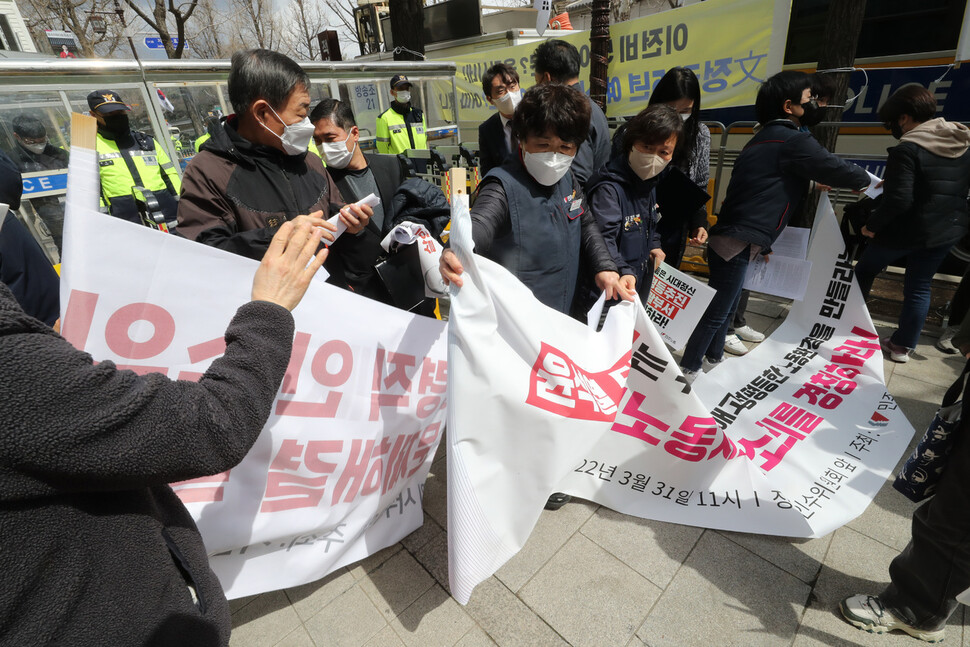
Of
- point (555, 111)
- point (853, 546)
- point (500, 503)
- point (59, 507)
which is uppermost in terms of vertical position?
point (555, 111)

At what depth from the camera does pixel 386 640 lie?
1.91m

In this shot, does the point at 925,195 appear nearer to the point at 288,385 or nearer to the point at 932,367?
the point at 932,367

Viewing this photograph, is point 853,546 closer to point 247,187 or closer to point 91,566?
point 91,566

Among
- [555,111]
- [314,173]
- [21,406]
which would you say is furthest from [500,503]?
[314,173]

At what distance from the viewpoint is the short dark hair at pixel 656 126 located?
238cm

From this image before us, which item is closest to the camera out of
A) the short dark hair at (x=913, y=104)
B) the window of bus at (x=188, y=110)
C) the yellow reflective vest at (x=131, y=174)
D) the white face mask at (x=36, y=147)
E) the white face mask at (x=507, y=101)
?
the short dark hair at (x=913, y=104)

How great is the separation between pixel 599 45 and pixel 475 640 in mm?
5495

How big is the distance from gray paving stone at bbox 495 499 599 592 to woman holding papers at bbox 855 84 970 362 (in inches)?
111

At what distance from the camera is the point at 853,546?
2.18m

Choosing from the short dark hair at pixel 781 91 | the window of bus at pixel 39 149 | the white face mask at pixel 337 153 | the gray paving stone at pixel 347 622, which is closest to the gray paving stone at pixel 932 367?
the short dark hair at pixel 781 91

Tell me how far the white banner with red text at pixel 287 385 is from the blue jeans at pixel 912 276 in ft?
11.2

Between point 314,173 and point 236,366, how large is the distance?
1.68 metres

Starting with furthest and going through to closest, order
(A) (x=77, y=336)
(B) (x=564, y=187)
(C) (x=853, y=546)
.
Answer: (B) (x=564, y=187)
(C) (x=853, y=546)
(A) (x=77, y=336)

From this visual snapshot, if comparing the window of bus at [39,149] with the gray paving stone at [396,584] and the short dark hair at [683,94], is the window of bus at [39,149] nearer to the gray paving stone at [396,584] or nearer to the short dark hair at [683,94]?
the gray paving stone at [396,584]
